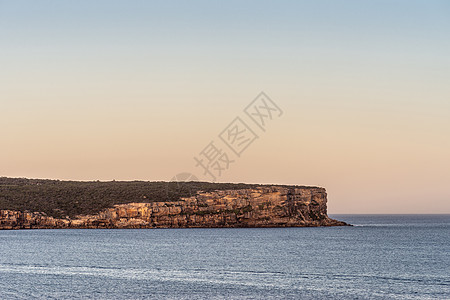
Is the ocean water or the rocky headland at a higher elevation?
the rocky headland

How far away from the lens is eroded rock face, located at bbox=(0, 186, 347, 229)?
146 m

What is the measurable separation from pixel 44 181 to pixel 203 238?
317ft

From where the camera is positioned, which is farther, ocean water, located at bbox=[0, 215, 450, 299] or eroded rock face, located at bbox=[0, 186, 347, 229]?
eroded rock face, located at bbox=[0, 186, 347, 229]

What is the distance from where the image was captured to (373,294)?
48.2m

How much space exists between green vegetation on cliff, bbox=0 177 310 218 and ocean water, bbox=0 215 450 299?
53.8 meters

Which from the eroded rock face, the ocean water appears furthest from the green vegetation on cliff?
the ocean water

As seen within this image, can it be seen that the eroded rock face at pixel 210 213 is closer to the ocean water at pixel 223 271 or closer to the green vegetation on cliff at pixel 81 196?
the green vegetation on cliff at pixel 81 196

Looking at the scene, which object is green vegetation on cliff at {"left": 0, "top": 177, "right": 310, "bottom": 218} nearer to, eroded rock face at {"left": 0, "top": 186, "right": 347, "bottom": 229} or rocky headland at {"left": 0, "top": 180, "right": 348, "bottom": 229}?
rocky headland at {"left": 0, "top": 180, "right": 348, "bottom": 229}

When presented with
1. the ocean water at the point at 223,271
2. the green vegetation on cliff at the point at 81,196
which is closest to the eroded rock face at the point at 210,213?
the green vegetation on cliff at the point at 81,196

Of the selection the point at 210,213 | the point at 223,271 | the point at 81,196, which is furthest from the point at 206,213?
the point at 223,271

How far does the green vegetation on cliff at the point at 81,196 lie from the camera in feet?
485

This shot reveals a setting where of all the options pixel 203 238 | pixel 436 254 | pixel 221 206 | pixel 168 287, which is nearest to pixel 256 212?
pixel 221 206

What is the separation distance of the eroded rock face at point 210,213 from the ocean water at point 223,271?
164ft

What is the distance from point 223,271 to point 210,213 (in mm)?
88017
